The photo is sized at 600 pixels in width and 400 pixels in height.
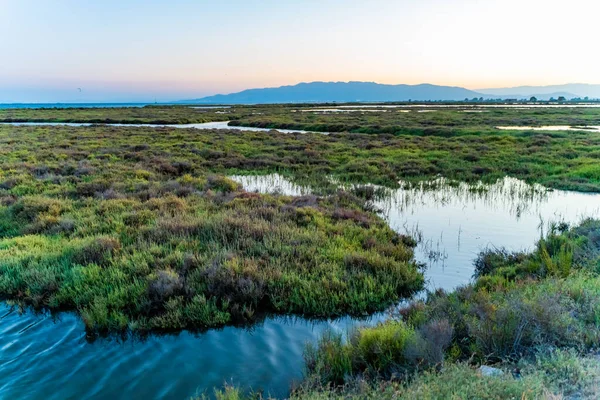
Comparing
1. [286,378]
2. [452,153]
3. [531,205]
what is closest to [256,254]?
[286,378]

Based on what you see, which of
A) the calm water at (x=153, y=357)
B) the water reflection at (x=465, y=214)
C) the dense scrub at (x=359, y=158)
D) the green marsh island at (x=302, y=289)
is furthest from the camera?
the dense scrub at (x=359, y=158)

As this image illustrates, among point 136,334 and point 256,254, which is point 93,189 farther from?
point 136,334

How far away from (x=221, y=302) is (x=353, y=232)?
196 inches

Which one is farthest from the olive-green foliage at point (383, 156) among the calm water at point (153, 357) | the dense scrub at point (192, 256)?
the calm water at point (153, 357)

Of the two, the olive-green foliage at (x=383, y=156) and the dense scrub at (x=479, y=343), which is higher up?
the olive-green foliage at (x=383, y=156)

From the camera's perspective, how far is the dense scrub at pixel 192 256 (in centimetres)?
752

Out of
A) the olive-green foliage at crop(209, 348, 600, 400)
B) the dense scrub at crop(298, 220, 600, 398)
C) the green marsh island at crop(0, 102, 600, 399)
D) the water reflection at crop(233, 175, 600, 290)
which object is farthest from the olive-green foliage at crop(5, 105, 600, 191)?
the olive-green foliage at crop(209, 348, 600, 400)

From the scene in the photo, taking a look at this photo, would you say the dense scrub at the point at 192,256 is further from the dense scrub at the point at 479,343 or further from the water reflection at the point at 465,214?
the dense scrub at the point at 479,343

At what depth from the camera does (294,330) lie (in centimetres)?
704

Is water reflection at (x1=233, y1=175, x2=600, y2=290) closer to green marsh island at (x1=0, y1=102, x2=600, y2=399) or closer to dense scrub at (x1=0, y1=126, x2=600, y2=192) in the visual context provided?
green marsh island at (x1=0, y1=102, x2=600, y2=399)

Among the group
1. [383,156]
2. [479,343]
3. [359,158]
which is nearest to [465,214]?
[479,343]

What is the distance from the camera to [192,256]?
28.6ft

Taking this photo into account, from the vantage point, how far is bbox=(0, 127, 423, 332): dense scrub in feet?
24.7

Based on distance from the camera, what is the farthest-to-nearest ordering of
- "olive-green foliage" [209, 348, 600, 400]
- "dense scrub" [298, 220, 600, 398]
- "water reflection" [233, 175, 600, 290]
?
"water reflection" [233, 175, 600, 290] < "dense scrub" [298, 220, 600, 398] < "olive-green foliage" [209, 348, 600, 400]
